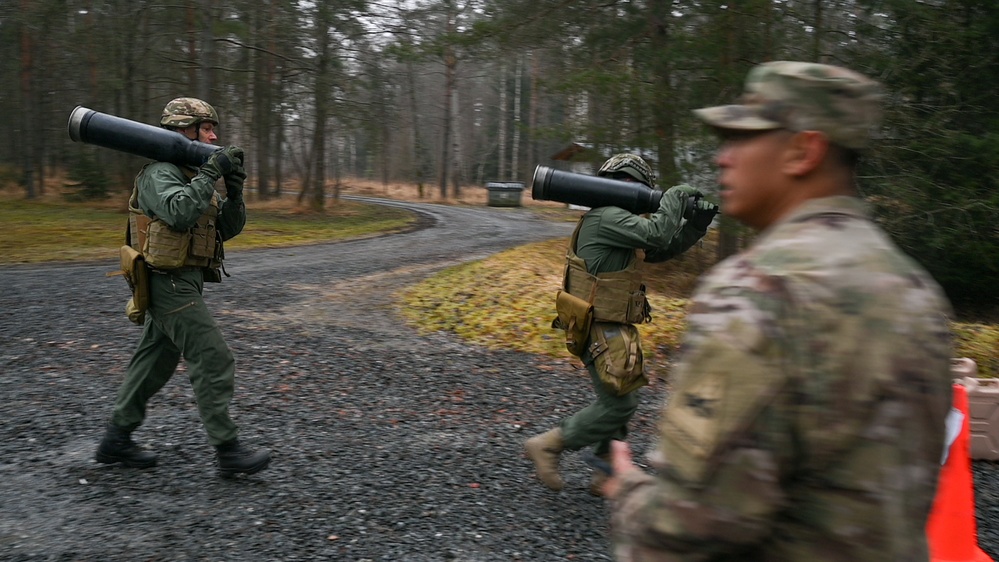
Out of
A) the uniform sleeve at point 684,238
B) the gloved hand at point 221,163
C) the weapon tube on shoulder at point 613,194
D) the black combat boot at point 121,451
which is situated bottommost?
the black combat boot at point 121,451

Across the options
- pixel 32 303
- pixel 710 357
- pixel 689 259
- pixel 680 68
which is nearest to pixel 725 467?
pixel 710 357

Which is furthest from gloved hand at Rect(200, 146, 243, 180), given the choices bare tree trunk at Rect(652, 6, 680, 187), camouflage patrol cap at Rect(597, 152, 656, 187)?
bare tree trunk at Rect(652, 6, 680, 187)

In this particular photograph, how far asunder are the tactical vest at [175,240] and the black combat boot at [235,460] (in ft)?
3.41

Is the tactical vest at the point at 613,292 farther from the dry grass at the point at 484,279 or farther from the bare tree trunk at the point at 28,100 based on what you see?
the bare tree trunk at the point at 28,100

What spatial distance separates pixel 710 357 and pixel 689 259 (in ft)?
46.4

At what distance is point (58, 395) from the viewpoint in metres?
6.04

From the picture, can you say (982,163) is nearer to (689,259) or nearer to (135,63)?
(689,259)

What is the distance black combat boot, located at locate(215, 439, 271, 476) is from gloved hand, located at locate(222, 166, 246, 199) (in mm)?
1415

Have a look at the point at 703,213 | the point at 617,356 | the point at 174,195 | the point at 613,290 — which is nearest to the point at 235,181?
the point at 174,195

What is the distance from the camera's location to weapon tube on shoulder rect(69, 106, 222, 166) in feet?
14.1

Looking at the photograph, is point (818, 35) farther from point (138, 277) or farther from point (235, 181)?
point (138, 277)

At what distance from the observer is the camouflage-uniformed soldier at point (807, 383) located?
1262 mm

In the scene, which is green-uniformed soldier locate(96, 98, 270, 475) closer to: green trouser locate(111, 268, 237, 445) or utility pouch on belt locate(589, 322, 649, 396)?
green trouser locate(111, 268, 237, 445)

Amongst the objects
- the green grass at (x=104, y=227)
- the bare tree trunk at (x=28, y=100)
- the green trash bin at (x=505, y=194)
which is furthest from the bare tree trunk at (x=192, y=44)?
the green trash bin at (x=505, y=194)
